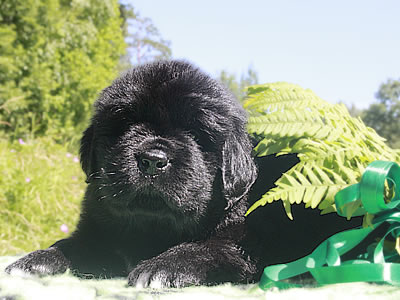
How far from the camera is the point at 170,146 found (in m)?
1.82

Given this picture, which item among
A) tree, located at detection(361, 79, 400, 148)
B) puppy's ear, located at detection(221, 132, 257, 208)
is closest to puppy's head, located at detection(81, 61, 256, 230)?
puppy's ear, located at detection(221, 132, 257, 208)

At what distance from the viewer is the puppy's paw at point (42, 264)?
185 centimetres

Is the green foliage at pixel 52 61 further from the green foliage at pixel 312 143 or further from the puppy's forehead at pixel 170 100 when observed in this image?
the green foliage at pixel 312 143

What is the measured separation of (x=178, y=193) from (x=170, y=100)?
420 millimetres

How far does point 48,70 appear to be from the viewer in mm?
7332

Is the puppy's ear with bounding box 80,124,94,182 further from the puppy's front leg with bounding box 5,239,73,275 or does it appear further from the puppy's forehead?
the puppy's front leg with bounding box 5,239,73,275

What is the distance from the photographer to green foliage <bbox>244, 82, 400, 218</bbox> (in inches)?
62.5

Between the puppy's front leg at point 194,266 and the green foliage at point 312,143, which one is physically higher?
the green foliage at point 312,143

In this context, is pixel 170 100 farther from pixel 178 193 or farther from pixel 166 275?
pixel 166 275

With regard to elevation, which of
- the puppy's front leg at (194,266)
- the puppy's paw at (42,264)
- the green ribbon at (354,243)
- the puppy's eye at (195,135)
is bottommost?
the puppy's paw at (42,264)

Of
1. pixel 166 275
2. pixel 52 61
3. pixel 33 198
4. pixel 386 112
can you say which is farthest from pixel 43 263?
pixel 386 112

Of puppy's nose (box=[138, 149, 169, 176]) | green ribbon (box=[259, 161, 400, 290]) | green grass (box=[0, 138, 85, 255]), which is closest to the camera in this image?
green ribbon (box=[259, 161, 400, 290])

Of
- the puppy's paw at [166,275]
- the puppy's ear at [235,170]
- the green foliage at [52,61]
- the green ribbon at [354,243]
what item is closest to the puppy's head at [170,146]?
the puppy's ear at [235,170]

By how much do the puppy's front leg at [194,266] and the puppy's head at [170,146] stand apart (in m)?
0.16
